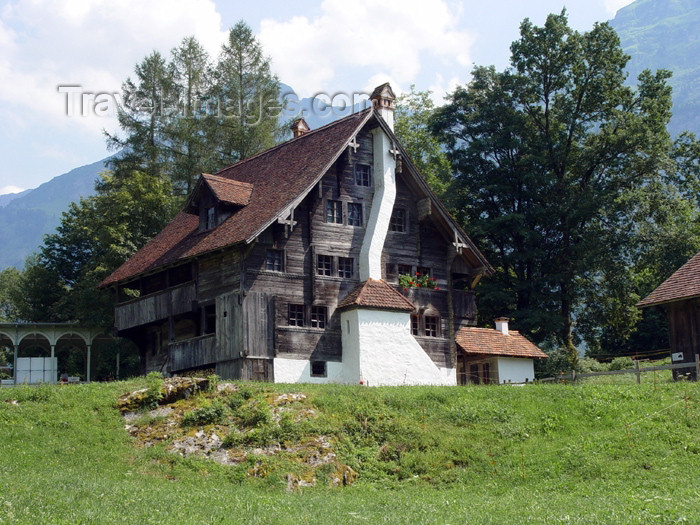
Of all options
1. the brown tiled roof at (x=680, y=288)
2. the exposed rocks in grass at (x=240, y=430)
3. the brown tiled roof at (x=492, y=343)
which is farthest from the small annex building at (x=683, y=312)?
the exposed rocks in grass at (x=240, y=430)

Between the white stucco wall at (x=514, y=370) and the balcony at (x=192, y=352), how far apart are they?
1523 centimetres

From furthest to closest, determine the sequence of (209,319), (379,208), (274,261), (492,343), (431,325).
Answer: (492,343) < (431,325) < (379,208) < (209,319) < (274,261)

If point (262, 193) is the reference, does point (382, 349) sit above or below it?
below

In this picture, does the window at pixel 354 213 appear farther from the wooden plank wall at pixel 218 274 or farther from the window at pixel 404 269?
the wooden plank wall at pixel 218 274

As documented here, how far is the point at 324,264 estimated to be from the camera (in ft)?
146

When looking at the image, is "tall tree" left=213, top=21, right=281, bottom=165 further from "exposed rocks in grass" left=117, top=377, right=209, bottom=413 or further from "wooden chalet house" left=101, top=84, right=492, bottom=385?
"exposed rocks in grass" left=117, top=377, right=209, bottom=413

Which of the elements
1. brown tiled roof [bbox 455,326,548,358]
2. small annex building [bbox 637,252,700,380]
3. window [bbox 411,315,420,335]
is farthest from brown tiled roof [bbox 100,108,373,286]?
small annex building [bbox 637,252,700,380]

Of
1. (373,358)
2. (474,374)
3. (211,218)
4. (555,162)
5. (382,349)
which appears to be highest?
(555,162)

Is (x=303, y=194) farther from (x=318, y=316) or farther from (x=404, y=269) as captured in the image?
(x=404, y=269)

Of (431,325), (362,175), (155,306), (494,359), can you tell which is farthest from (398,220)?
(155,306)

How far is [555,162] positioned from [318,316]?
25.0 meters

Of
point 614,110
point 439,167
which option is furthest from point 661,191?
point 439,167

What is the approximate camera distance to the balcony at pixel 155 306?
147 ft

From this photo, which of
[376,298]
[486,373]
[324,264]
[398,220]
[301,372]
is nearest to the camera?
[301,372]
